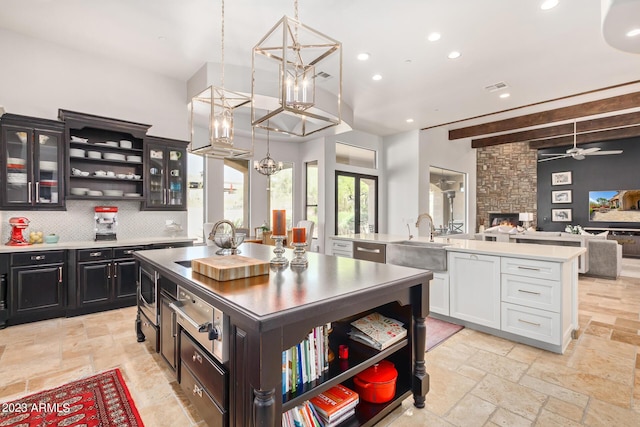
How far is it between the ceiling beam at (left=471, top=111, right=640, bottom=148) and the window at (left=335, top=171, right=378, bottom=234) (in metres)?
3.68

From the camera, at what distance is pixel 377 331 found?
5.92ft

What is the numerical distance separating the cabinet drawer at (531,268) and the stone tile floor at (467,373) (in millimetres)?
685

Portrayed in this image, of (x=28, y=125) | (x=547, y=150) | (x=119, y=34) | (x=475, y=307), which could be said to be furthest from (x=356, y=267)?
(x=547, y=150)

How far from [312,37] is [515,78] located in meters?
3.12

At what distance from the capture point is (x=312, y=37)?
11.4ft

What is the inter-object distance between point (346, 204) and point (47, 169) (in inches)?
212

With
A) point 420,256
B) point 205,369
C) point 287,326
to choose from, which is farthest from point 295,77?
point 420,256

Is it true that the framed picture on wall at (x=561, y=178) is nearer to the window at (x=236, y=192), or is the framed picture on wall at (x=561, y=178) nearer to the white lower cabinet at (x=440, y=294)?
the white lower cabinet at (x=440, y=294)

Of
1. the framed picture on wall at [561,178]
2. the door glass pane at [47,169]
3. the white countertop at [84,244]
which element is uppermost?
the framed picture on wall at [561,178]

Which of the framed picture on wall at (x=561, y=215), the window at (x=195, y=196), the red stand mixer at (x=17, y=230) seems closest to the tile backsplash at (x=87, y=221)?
the red stand mixer at (x=17, y=230)

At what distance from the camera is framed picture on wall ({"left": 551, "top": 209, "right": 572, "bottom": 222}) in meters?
9.90

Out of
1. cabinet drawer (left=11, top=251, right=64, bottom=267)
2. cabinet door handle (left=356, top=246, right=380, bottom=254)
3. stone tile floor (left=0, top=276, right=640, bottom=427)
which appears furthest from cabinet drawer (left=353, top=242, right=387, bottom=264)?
cabinet drawer (left=11, top=251, right=64, bottom=267)

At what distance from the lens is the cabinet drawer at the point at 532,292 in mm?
2680

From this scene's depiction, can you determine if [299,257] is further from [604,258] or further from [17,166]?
[604,258]
